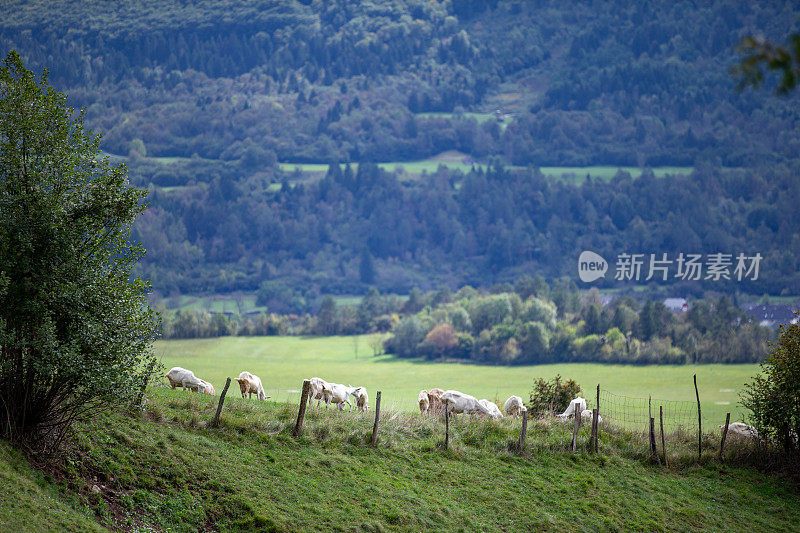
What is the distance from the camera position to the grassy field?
443 ft

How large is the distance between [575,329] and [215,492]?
16781 cm

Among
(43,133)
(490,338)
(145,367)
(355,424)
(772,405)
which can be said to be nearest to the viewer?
(43,133)

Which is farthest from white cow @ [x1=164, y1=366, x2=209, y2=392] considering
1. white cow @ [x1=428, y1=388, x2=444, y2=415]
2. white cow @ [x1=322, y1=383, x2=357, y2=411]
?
white cow @ [x1=428, y1=388, x2=444, y2=415]

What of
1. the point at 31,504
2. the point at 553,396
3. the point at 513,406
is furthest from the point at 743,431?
the point at 31,504

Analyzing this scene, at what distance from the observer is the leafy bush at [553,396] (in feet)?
148

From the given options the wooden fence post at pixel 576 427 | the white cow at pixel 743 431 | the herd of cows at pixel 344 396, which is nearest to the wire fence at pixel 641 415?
the white cow at pixel 743 431

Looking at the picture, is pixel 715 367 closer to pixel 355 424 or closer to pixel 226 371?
pixel 226 371

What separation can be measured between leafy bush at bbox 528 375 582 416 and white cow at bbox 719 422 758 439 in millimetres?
8396

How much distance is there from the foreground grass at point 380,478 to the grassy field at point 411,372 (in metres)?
82.0

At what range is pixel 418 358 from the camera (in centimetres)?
18238

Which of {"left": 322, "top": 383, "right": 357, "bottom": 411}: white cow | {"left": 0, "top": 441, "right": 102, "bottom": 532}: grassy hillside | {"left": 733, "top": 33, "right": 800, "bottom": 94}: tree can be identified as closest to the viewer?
{"left": 733, "top": 33, "right": 800, "bottom": 94}: tree

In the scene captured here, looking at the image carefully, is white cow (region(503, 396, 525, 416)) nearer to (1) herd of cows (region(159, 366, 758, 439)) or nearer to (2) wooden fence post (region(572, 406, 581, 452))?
(1) herd of cows (region(159, 366, 758, 439))

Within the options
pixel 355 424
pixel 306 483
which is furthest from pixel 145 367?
pixel 355 424

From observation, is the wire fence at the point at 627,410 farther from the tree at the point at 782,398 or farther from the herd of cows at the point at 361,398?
the tree at the point at 782,398
